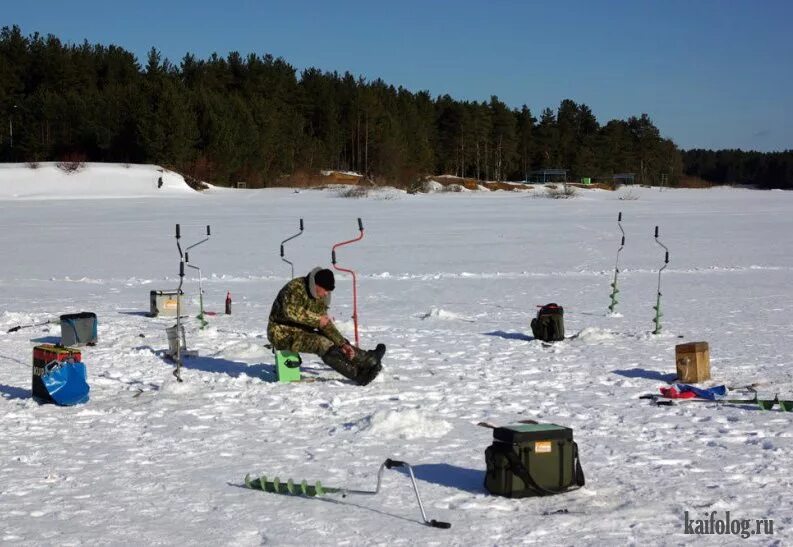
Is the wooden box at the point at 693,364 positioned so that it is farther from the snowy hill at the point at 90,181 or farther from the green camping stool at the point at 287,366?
the snowy hill at the point at 90,181

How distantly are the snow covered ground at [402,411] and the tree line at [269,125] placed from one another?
41.7m

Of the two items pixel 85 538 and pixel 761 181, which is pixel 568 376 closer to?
pixel 85 538

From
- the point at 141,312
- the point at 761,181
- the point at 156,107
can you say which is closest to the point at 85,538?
the point at 141,312

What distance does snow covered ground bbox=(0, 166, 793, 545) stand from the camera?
5.24m

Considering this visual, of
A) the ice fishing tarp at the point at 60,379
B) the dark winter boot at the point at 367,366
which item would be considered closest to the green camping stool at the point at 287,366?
the dark winter boot at the point at 367,366

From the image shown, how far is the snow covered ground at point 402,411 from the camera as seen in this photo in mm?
5242

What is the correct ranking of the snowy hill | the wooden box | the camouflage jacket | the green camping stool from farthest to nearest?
the snowy hill < the camouflage jacket < the green camping stool < the wooden box

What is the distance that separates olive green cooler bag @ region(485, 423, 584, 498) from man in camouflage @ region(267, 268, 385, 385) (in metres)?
3.36

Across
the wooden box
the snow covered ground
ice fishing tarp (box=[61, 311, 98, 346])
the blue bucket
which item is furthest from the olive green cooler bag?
ice fishing tarp (box=[61, 311, 98, 346])

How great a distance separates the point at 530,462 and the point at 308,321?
13.0 ft

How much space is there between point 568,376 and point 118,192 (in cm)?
4451

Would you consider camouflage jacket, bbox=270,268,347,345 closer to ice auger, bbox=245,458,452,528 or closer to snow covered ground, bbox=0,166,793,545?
snow covered ground, bbox=0,166,793,545

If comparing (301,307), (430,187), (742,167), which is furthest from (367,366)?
(742,167)

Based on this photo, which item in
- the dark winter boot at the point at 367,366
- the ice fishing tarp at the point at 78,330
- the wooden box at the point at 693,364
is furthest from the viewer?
the ice fishing tarp at the point at 78,330
